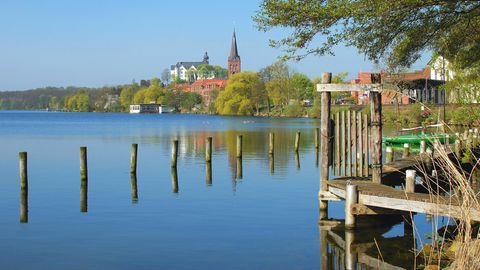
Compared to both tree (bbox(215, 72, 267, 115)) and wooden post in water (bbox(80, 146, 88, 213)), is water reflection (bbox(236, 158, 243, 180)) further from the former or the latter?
tree (bbox(215, 72, 267, 115))

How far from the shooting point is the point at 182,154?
4212 cm

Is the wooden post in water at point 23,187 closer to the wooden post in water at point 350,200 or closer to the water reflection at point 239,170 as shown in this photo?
the water reflection at point 239,170

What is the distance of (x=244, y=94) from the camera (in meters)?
142

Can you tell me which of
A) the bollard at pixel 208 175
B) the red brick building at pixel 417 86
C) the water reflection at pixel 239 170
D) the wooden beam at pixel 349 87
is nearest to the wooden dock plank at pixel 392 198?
the wooden beam at pixel 349 87

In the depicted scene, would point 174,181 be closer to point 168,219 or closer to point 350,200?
point 168,219

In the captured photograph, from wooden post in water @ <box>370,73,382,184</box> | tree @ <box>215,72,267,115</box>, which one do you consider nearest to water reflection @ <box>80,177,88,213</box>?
wooden post in water @ <box>370,73,382,184</box>

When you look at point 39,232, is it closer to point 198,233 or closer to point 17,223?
point 17,223

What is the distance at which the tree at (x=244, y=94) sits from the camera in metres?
139

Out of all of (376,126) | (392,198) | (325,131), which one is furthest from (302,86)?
(392,198)

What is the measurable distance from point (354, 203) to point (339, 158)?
9.40ft

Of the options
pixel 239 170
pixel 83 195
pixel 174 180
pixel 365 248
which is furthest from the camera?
pixel 239 170

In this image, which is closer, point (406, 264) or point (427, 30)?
point (406, 264)

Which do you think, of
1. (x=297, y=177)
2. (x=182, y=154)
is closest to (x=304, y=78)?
(x=182, y=154)

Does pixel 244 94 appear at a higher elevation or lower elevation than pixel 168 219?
higher
